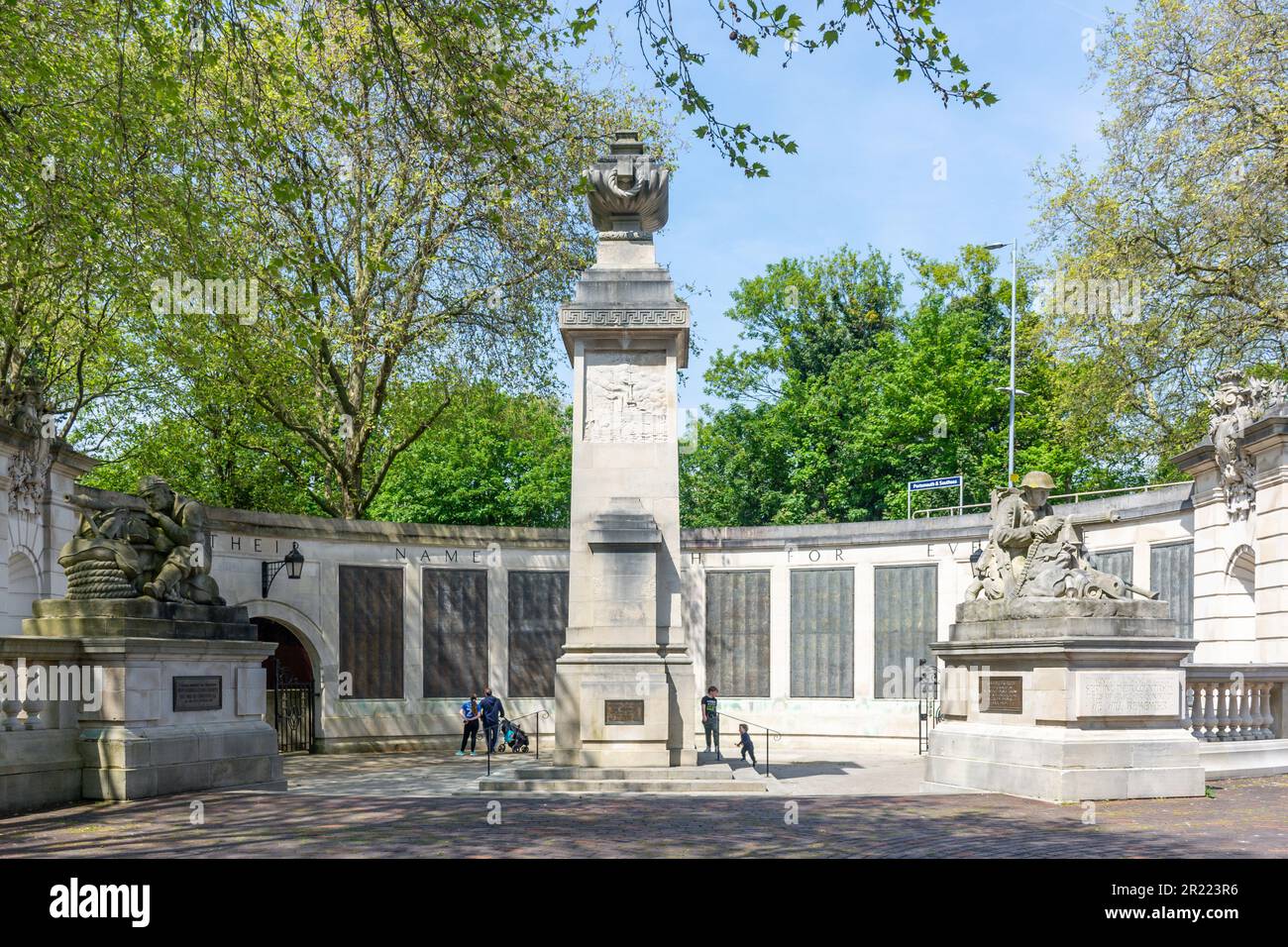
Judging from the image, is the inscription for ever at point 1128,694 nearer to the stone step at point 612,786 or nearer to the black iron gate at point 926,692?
the stone step at point 612,786

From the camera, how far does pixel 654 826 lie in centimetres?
1234

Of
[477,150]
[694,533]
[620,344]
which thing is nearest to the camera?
[477,150]

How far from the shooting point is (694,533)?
103 feet

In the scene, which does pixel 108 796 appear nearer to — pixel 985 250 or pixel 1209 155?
pixel 1209 155

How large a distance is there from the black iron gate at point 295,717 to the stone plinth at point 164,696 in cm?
989

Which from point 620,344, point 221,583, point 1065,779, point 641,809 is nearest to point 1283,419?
point 1065,779

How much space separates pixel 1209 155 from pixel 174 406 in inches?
1039

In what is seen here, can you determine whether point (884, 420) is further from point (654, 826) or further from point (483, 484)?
point (654, 826)

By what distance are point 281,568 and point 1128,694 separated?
1814 cm

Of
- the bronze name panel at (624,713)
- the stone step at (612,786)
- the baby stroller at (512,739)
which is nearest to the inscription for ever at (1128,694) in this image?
the stone step at (612,786)

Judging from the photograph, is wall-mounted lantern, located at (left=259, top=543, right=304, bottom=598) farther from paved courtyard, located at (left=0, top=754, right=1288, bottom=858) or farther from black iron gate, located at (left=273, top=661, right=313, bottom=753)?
paved courtyard, located at (left=0, top=754, right=1288, bottom=858)

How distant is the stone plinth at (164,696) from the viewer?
1434cm

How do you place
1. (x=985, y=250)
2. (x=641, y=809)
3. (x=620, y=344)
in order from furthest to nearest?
(x=985, y=250) < (x=620, y=344) < (x=641, y=809)
